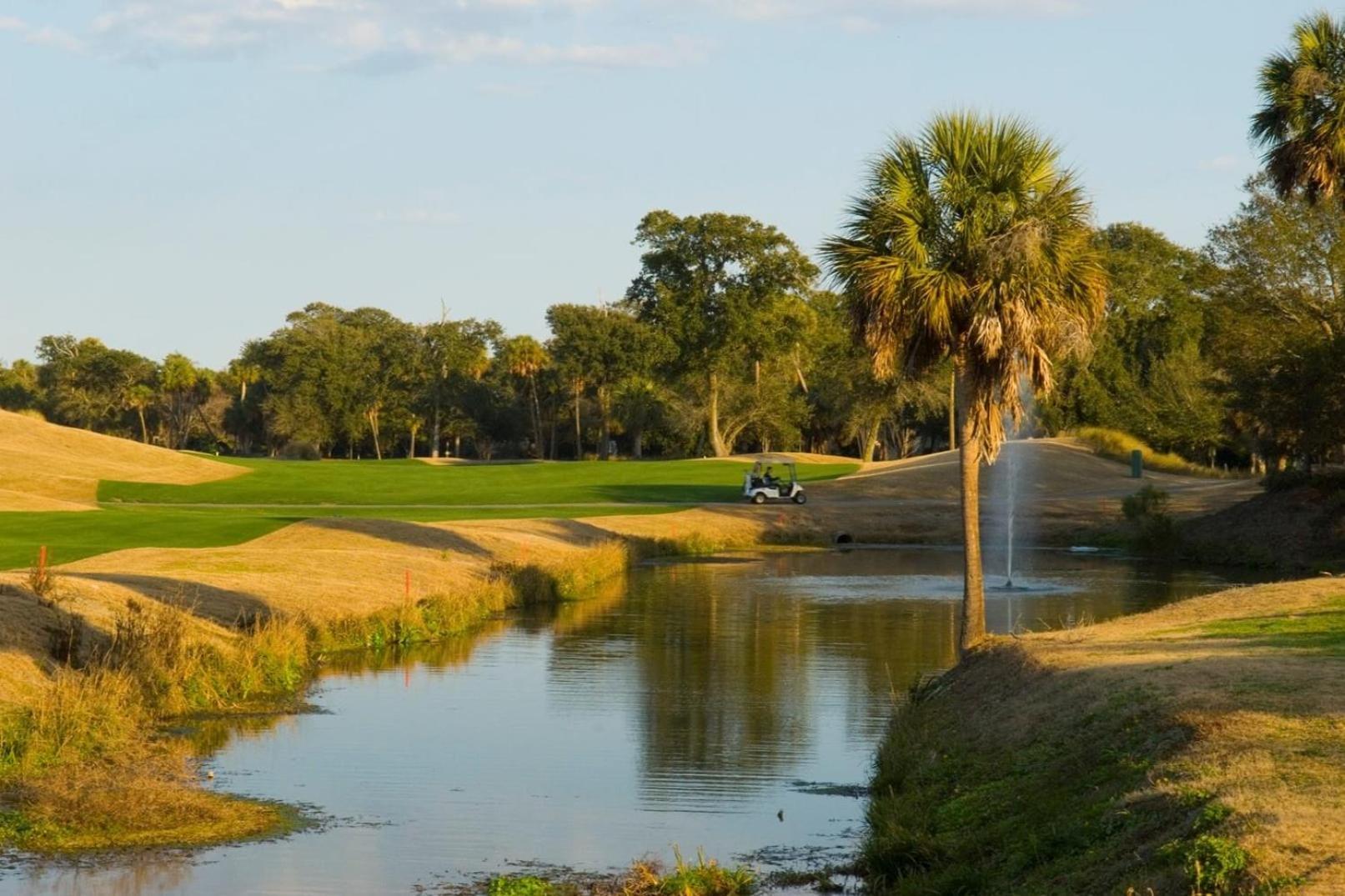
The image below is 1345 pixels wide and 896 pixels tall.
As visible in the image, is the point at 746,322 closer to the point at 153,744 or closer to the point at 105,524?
the point at 105,524

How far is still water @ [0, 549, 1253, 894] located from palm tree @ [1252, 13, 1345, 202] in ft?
32.9

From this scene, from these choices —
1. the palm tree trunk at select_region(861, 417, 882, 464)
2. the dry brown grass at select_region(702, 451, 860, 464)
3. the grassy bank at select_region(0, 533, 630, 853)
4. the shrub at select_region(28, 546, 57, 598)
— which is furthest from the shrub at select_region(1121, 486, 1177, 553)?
the palm tree trunk at select_region(861, 417, 882, 464)

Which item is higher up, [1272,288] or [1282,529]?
[1272,288]

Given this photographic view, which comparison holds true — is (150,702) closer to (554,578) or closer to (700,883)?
(700,883)

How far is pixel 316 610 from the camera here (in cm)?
3209

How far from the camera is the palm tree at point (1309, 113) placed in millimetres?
35062

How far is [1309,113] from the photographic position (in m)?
35.5

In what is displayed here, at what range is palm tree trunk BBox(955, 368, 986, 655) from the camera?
25.3m

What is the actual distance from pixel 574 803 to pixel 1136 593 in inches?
1085

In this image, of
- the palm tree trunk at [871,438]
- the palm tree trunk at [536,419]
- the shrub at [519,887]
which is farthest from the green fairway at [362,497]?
the shrub at [519,887]

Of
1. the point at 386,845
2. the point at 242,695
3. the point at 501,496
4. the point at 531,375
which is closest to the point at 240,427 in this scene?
the point at 531,375

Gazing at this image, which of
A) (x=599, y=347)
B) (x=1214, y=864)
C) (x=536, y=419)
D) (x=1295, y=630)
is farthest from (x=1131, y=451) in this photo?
(x=1214, y=864)

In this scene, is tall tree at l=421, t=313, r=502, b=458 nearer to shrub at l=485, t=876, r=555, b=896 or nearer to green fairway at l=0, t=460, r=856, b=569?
green fairway at l=0, t=460, r=856, b=569

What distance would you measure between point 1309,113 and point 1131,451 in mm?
48331
